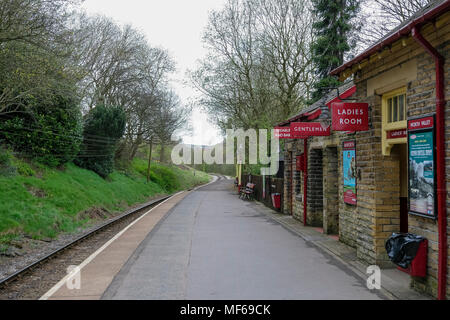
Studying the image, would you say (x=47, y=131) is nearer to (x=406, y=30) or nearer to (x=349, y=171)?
(x=349, y=171)

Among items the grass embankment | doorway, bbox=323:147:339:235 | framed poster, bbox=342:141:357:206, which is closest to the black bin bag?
framed poster, bbox=342:141:357:206

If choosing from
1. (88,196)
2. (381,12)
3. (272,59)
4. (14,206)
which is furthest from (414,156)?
(272,59)

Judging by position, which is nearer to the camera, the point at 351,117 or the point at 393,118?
the point at 393,118

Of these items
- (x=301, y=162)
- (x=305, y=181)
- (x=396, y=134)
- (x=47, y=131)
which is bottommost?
(x=305, y=181)

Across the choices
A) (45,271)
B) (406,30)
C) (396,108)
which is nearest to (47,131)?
(45,271)

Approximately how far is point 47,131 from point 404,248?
642 inches

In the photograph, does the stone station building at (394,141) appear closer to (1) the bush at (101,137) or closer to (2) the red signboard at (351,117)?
(2) the red signboard at (351,117)

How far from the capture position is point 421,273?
19.0ft

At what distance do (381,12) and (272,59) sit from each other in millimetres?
9597

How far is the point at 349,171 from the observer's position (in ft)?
31.2

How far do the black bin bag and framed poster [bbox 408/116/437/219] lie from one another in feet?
1.28

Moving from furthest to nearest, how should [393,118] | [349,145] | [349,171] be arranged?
[349,171], [349,145], [393,118]

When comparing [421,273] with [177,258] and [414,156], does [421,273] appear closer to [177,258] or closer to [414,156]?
[414,156]

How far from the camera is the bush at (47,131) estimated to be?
16.8 meters
